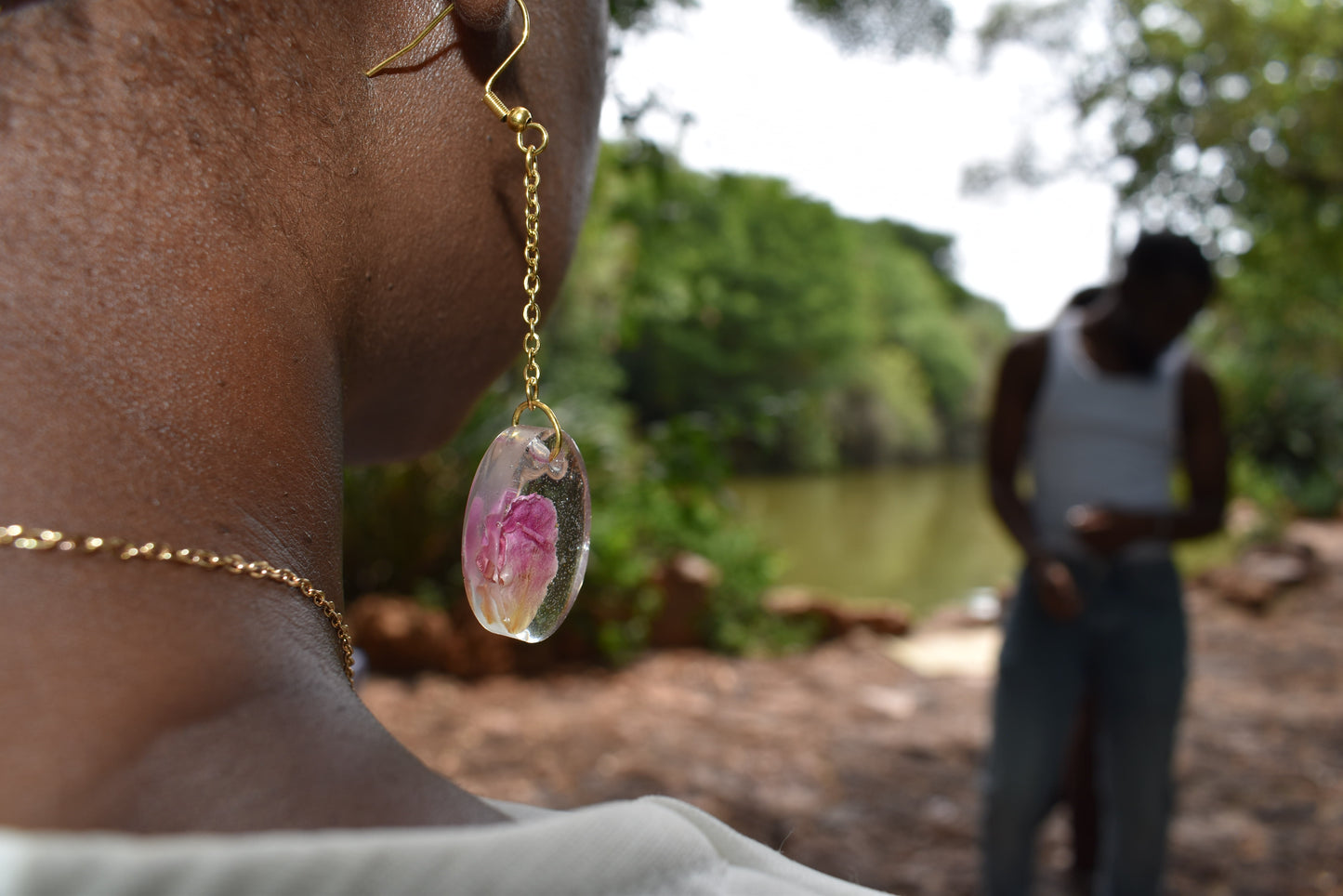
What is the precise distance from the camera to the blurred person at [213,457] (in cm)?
44

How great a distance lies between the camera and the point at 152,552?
0.50 m

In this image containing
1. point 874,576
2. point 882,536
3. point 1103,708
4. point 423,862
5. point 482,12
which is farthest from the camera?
point 882,536

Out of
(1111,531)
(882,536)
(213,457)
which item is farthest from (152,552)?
(882,536)

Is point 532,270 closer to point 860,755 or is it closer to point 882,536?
point 860,755

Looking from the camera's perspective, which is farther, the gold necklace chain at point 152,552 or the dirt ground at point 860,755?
the dirt ground at point 860,755

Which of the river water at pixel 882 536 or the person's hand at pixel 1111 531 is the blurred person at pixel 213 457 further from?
the river water at pixel 882 536

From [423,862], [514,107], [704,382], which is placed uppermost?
[514,107]

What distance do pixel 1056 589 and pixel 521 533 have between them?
1898 mm

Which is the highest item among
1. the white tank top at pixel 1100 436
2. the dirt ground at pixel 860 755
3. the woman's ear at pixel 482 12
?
the woman's ear at pixel 482 12

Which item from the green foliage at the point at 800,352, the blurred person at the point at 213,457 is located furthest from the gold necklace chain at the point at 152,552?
the green foliage at the point at 800,352

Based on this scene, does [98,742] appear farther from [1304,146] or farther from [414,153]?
[1304,146]

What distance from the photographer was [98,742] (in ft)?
1.46

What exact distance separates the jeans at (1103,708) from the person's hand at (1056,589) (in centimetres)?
3

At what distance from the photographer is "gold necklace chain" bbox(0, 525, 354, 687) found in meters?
0.46
